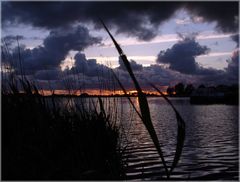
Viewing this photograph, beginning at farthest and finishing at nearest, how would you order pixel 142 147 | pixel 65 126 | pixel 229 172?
pixel 142 147 < pixel 229 172 < pixel 65 126

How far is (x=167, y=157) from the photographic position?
20266 millimetres

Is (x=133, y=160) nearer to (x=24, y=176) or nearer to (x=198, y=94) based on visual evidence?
(x=24, y=176)

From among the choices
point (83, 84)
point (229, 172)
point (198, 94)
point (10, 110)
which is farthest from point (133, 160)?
point (198, 94)

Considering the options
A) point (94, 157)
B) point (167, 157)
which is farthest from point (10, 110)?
point (167, 157)

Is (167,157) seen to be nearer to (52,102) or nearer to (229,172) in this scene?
Result: (229,172)

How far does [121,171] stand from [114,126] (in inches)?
39.6

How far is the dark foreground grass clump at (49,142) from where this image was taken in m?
5.29

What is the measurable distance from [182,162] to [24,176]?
574 inches

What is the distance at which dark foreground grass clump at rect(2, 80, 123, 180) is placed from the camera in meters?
5.29

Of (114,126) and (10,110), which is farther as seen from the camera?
(114,126)

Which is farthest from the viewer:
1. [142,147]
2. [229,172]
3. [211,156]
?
[142,147]

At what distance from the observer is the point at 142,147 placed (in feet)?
77.8

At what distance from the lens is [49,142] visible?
569 centimetres

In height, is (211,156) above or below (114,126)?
below
